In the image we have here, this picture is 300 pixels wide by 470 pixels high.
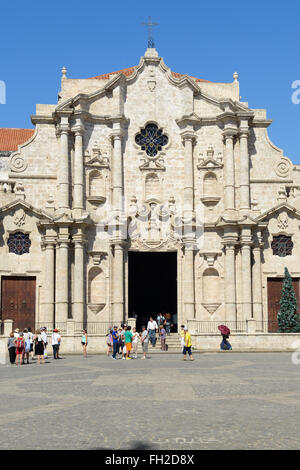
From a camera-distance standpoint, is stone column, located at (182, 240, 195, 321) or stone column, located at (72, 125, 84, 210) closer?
stone column, located at (182, 240, 195, 321)

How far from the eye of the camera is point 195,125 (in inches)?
1499

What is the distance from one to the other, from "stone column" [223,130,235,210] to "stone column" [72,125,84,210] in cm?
860

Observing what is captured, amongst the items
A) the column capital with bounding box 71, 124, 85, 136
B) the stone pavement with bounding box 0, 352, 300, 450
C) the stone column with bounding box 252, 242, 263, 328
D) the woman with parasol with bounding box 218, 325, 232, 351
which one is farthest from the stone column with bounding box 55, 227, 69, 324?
the stone pavement with bounding box 0, 352, 300, 450

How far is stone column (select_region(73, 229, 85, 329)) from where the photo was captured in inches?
1368

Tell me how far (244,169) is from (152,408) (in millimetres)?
26547

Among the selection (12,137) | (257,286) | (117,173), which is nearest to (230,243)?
(257,286)

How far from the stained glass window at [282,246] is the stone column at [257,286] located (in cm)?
117

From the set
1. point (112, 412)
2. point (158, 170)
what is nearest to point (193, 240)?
point (158, 170)

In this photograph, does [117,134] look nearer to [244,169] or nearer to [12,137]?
[244,169]

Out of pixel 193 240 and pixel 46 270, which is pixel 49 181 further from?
pixel 193 240

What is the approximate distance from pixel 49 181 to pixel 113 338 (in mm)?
13458

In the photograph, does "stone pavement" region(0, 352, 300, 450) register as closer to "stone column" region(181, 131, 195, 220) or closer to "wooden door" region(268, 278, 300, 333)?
"wooden door" region(268, 278, 300, 333)

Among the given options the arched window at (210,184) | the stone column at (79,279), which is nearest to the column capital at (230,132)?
the arched window at (210,184)
